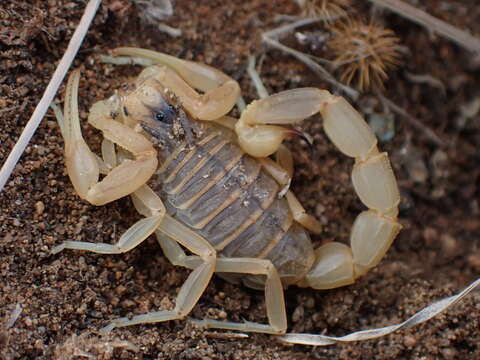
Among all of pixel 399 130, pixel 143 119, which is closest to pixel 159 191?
pixel 143 119

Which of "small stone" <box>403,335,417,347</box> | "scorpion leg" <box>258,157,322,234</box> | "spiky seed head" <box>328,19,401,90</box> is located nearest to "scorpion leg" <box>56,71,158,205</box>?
"scorpion leg" <box>258,157,322,234</box>

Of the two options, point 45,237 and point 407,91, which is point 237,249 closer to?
point 45,237

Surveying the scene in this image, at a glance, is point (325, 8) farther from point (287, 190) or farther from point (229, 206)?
point (229, 206)

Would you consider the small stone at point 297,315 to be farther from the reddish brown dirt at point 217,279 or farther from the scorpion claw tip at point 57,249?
the scorpion claw tip at point 57,249

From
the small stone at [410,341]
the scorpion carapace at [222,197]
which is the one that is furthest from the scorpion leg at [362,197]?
the small stone at [410,341]

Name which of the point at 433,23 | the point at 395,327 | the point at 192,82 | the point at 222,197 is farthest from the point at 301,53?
the point at 395,327
